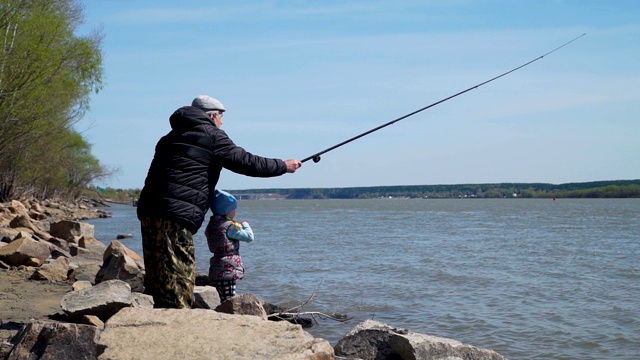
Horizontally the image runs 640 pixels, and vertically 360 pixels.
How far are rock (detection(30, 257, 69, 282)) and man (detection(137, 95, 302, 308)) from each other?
517cm

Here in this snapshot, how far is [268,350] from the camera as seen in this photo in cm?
424

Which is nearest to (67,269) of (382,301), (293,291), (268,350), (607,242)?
(293,291)

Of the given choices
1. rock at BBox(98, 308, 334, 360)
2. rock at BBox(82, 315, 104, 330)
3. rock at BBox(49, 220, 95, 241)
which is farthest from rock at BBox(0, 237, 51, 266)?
rock at BBox(98, 308, 334, 360)

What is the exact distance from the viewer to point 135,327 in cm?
446

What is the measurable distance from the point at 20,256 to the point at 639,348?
782cm

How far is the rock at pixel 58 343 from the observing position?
4.64 metres

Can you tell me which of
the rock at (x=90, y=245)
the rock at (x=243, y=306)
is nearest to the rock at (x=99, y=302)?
the rock at (x=243, y=306)

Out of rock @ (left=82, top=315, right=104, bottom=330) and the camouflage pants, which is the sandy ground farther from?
the camouflage pants

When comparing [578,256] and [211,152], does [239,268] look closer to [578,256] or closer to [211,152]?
[211,152]

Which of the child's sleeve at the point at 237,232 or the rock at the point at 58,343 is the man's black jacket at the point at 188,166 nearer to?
the rock at the point at 58,343

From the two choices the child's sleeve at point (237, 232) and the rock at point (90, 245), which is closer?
the child's sleeve at point (237, 232)

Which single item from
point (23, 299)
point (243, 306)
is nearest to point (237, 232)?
point (243, 306)

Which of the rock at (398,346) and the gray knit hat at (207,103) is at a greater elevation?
the gray knit hat at (207,103)

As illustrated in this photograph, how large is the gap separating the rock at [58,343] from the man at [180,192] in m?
0.58
